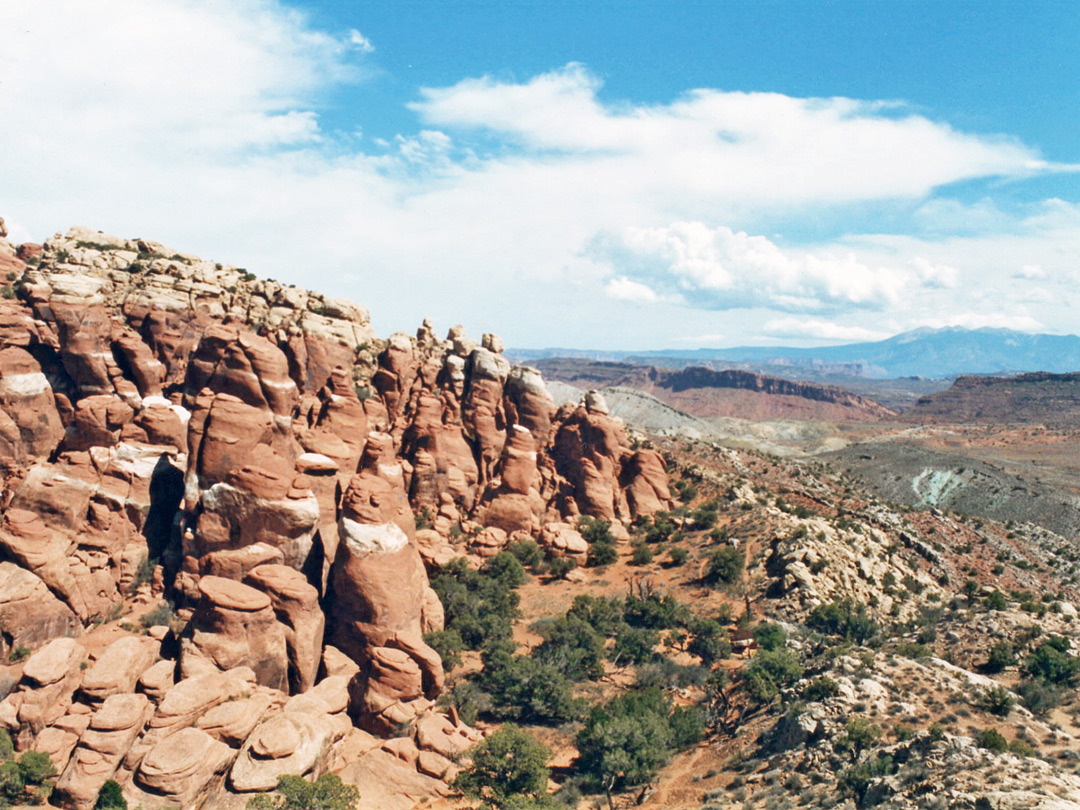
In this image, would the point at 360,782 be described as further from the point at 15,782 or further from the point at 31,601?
the point at 31,601

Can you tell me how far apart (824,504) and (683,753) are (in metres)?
39.7

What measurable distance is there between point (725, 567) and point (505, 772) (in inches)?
1001

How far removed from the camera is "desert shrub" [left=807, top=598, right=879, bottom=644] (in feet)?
123

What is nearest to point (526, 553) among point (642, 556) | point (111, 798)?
point (642, 556)

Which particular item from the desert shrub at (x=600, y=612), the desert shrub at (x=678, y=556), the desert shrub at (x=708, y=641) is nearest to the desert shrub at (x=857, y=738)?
the desert shrub at (x=708, y=641)

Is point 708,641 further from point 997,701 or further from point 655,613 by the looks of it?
point 997,701

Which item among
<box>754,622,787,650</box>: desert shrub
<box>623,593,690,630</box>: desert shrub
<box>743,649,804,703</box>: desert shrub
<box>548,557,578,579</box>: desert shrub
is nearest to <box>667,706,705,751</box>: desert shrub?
<box>743,649,804,703</box>: desert shrub

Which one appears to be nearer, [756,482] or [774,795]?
[774,795]

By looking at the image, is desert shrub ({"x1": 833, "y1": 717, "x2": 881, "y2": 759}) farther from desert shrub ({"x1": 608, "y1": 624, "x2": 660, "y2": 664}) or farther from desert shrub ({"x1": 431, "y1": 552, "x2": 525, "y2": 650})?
desert shrub ({"x1": 431, "y1": 552, "x2": 525, "y2": 650})

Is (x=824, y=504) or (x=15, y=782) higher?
(x=824, y=504)

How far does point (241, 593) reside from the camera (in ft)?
99.0

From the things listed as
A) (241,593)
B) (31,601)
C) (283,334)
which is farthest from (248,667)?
(283,334)

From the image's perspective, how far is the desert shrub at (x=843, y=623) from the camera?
3759cm

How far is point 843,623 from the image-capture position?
1497 inches
